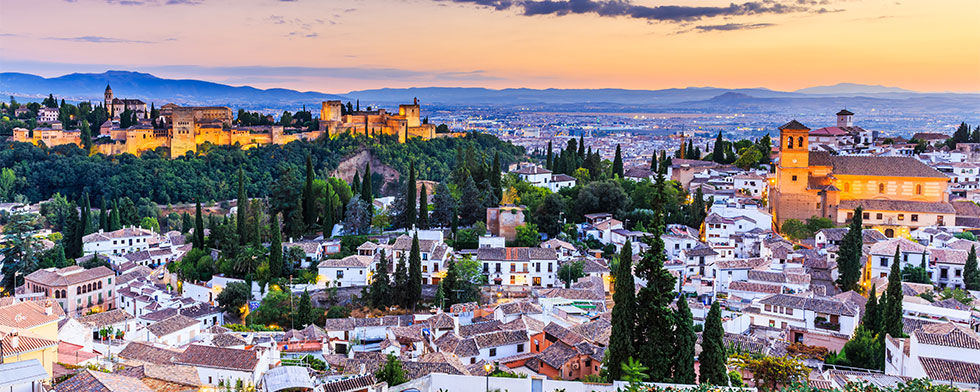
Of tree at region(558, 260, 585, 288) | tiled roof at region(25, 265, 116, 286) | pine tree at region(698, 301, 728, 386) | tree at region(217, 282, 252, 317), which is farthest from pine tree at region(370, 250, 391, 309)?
pine tree at region(698, 301, 728, 386)

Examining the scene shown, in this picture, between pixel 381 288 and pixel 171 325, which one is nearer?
pixel 171 325

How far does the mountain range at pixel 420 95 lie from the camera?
134m

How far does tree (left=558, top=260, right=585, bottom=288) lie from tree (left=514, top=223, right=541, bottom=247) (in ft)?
9.95

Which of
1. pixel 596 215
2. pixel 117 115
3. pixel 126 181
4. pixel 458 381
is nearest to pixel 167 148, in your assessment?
pixel 126 181

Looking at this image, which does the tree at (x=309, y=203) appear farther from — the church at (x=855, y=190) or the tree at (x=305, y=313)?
the church at (x=855, y=190)

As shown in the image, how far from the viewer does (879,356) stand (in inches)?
655

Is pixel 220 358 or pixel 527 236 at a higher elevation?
pixel 527 236

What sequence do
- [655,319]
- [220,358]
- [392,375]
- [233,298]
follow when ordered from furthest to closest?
[233,298] → [220,358] → [655,319] → [392,375]

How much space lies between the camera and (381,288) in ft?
81.6

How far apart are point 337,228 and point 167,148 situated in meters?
26.0

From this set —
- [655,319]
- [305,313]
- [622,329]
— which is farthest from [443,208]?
[655,319]

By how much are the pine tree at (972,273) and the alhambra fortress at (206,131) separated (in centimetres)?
3947

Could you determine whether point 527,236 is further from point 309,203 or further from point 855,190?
point 855,190

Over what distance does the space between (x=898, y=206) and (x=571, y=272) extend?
1351 centimetres
